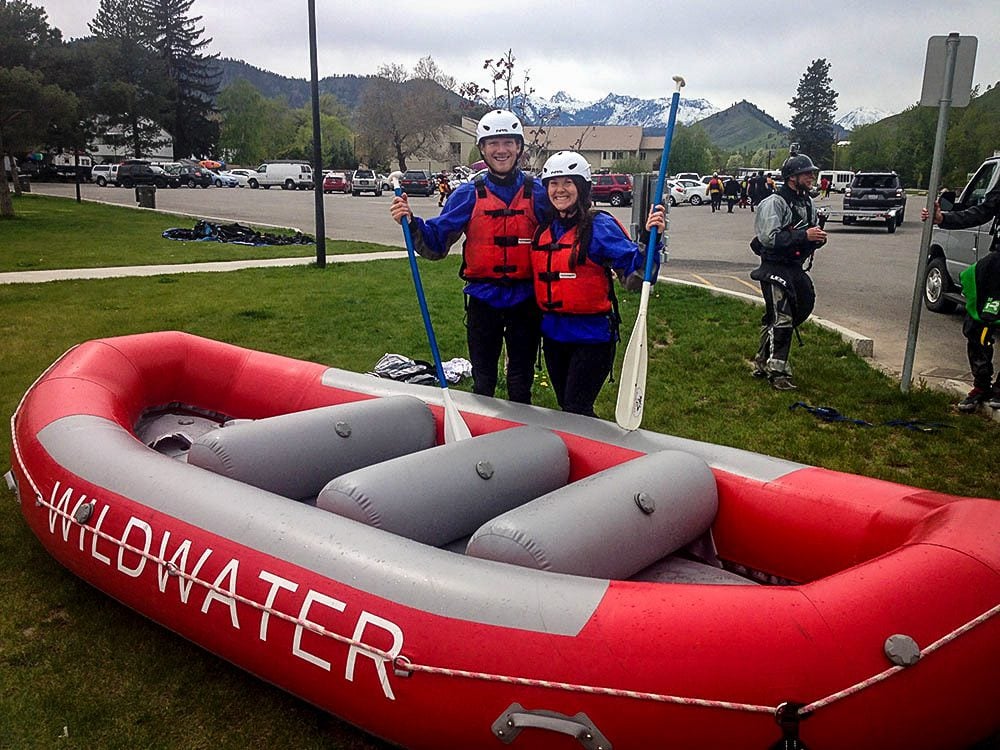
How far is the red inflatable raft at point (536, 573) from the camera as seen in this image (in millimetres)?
2316

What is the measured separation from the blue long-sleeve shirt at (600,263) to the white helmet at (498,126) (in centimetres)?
55

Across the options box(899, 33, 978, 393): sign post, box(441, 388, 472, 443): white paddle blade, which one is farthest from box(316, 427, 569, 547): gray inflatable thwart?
box(899, 33, 978, 393): sign post

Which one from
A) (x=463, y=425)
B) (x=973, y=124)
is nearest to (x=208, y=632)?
(x=463, y=425)

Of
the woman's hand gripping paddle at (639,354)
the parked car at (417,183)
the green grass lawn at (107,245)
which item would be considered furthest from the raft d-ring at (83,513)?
the parked car at (417,183)

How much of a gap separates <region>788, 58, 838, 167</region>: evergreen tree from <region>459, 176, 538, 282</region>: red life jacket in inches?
3512

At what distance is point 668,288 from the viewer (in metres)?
11.1

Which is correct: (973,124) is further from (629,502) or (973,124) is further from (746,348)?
(629,502)

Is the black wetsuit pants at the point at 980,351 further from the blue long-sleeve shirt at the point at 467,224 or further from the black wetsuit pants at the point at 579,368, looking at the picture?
the blue long-sleeve shirt at the point at 467,224

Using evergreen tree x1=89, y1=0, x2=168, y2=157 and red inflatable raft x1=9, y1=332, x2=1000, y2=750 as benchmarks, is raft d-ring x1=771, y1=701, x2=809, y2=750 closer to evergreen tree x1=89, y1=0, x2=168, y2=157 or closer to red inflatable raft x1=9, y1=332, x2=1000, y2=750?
red inflatable raft x1=9, y1=332, x2=1000, y2=750

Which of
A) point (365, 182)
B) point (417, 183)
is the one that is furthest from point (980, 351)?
point (365, 182)

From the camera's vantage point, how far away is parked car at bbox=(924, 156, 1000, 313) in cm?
964

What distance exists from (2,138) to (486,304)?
2243 cm

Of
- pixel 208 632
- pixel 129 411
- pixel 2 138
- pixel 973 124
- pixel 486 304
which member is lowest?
pixel 208 632

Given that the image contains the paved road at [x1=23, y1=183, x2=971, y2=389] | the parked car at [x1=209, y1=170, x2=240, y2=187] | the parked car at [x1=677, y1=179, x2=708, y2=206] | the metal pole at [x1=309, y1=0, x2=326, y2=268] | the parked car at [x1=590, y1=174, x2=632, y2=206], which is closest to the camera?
the paved road at [x1=23, y1=183, x2=971, y2=389]
